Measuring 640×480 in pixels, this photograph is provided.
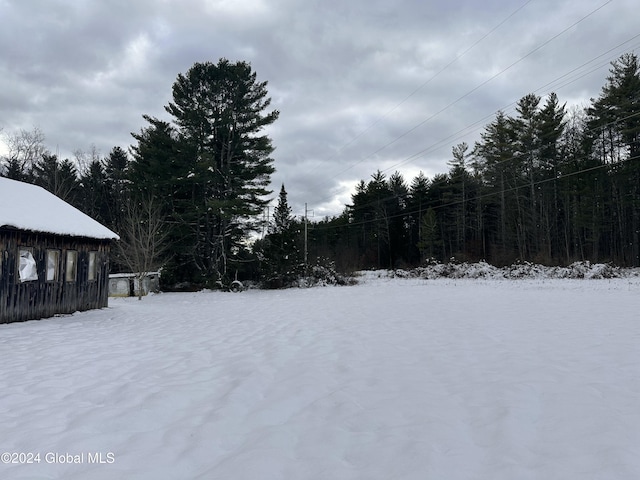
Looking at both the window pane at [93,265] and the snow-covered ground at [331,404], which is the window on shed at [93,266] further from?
the snow-covered ground at [331,404]

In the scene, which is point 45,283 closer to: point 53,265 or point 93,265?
point 53,265

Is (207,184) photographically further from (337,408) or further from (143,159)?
(337,408)

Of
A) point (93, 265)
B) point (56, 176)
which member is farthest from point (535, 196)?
point (56, 176)

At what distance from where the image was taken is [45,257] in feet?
39.4

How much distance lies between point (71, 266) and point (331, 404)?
13019 millimetres

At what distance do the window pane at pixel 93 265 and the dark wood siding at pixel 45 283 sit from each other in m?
0.14

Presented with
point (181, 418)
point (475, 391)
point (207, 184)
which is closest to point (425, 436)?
point (475, 391)

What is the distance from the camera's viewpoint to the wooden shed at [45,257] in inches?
427

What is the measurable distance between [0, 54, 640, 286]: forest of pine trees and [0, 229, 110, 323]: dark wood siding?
32.7 feet

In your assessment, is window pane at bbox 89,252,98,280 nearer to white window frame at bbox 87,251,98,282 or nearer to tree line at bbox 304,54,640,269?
white window frame at bbox 87,251,98,282

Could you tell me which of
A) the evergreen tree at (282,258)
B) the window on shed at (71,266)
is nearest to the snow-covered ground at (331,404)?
the window on shed at (71,266)

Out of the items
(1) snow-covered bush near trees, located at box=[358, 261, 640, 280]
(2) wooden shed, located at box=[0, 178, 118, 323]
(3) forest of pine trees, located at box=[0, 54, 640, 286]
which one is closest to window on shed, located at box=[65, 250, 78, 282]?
(2) wooden shed, located at box=[0, 178, 118, 323]

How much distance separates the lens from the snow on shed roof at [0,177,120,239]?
435 inches

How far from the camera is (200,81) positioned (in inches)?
1091
